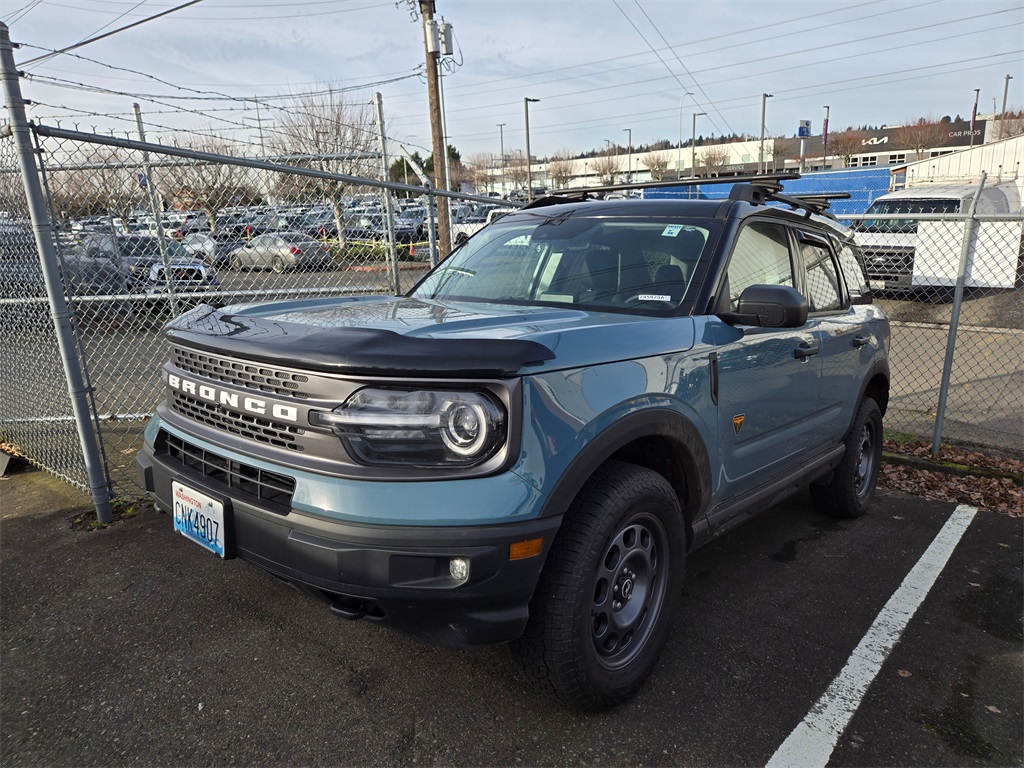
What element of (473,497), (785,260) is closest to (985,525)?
(785,260)

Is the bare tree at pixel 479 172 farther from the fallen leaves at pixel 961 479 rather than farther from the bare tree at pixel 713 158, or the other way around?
the fallen leaves at pixel 961 479

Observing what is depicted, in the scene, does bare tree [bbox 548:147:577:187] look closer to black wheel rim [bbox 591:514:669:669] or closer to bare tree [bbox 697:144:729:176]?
bare tree [bbox 697:144:729:176]

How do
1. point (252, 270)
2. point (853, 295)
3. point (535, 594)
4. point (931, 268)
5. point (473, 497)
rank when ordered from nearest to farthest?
point (473, 497) < point (535, 594) < point (853, 295) < point (252, 270) < point (931, 268)

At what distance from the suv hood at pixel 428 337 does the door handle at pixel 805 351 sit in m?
0.94

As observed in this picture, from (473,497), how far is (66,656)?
6.79 ft

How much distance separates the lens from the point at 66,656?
2805mm

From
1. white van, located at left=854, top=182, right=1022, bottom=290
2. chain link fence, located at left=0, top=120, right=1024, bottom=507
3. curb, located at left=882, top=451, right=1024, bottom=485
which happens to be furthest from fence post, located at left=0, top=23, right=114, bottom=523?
white van, located at left=854, top=182, right=1022, bottom=290

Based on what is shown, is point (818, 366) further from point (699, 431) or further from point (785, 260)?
point (699, 431)

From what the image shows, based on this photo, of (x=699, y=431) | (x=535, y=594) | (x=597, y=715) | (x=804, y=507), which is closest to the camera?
(x=535, y=594)

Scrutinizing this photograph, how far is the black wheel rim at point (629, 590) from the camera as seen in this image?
2.42 metres

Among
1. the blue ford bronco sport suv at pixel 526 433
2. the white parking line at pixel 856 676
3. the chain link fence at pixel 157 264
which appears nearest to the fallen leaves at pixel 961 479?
the chain link fence at pixel 157 264

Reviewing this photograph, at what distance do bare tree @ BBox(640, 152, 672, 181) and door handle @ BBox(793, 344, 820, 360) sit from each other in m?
58.5

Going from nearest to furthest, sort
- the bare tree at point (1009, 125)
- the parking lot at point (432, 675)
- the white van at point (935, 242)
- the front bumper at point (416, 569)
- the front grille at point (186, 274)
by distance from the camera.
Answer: the front bumper at point (416, 569), the parking lot at point (432, 675), the front grille at point (186, 274), the white van at point (935, 242), the bare tree at point (1009, 125)

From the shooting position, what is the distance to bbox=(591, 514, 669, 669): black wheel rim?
7.93ft
